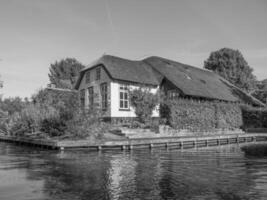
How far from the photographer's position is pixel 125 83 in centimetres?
2689

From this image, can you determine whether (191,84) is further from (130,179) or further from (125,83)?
(130,179)

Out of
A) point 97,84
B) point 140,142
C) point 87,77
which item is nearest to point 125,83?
point 97,84

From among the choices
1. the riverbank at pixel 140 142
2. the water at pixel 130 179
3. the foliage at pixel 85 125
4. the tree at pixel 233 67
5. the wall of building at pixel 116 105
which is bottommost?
the water at pixel 130 179

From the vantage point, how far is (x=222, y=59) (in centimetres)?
5894

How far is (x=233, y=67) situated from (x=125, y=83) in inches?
1512

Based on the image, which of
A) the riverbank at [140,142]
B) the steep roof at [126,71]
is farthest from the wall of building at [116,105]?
the riverbank at [140,142]

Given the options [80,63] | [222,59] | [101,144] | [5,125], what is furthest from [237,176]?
→ [80,63]

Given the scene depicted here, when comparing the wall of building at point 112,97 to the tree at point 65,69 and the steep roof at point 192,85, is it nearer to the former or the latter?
the steep roof at point 192,85

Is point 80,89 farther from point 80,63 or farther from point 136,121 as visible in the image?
point 80,63

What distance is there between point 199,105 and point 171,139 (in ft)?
28.0

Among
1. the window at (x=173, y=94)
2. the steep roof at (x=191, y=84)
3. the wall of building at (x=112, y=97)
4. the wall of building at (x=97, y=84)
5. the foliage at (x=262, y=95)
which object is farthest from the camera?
the foliage at (x=262, y=95)

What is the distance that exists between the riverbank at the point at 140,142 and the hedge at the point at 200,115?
10.3 feet

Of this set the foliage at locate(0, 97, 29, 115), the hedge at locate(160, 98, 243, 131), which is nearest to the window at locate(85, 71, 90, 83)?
the hedge at locate(160, 98, 243, 131)

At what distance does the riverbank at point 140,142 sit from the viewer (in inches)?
709
